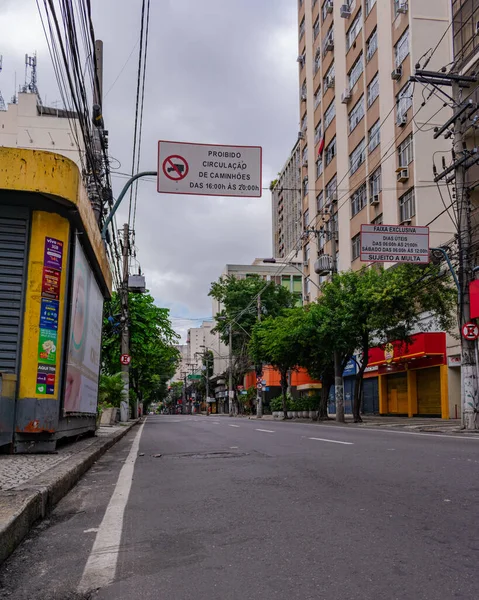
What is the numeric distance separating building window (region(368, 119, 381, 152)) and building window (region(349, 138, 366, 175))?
0.92 m

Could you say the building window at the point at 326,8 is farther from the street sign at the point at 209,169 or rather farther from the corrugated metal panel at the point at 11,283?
the corrugated metal panel at the point at 11,283

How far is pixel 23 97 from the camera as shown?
49.7 metres

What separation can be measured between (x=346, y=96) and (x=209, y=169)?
106 feet

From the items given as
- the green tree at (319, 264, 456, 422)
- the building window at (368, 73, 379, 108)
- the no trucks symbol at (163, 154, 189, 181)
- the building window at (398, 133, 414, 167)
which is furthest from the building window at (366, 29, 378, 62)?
the no trucks symbol at (163, 154, 189, 181)

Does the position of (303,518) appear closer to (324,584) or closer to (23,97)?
(324,584)

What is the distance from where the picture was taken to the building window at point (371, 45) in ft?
117

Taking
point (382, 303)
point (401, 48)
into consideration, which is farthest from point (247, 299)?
point (382, 303)

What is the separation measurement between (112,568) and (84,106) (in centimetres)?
898

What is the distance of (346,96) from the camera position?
130 ft

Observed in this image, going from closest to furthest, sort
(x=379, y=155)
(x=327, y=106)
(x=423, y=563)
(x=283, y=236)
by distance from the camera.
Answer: (x=423, y=563) → (x=379, y=155) → (x=327, y=106) → (x=283, y=236)

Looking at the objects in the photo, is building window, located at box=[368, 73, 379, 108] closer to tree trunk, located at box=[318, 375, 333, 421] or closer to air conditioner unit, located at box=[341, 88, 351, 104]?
air conditioner unit, located at box=[341, 88, 351, 104]

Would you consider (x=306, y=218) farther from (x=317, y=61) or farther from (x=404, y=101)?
(x=404, y=101)

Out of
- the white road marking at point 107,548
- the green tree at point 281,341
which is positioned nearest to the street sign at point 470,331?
the green tree at point 281,341

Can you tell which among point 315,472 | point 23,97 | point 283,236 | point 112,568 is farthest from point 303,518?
point 283,236
